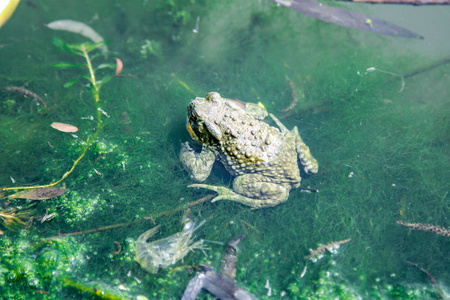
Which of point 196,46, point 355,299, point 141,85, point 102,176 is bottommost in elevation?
point 355,299

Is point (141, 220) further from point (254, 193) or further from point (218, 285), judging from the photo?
point (254, 193)

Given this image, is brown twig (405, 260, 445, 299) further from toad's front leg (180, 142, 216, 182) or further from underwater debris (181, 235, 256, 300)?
toad's front leg (180, 142, 216, 182)

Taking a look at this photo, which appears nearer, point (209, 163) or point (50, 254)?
point (50, 254)

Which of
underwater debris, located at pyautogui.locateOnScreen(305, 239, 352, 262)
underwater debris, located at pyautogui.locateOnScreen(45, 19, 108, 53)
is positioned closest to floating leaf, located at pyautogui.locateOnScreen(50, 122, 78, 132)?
underwater debris, located at pyautogui.locateOnScreen(45, 19, 108, 53)

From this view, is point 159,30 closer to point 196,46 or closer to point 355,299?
point 196,46

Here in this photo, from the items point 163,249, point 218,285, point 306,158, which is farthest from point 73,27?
point 218,285

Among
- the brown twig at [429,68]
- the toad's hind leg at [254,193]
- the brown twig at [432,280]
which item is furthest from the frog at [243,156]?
the brown twig at [429,68]

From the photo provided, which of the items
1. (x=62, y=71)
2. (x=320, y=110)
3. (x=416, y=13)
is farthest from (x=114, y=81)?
(x=416, y=13)
